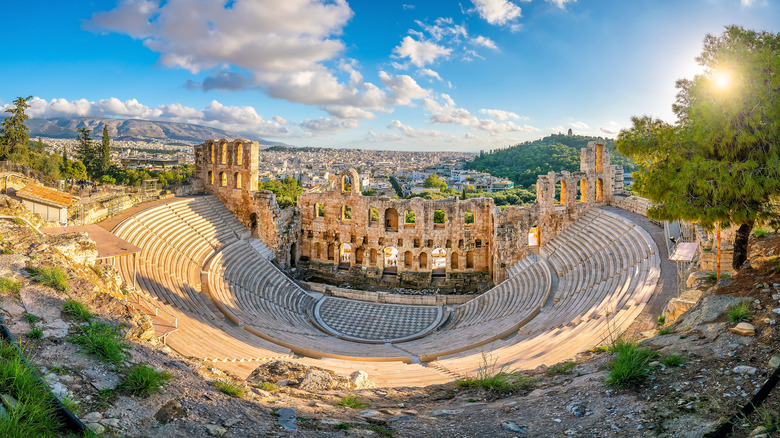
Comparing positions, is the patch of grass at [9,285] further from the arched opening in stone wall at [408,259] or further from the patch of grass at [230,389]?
the arched opening in stone wall at [408,259]

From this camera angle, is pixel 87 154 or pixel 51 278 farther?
pixel 87 154

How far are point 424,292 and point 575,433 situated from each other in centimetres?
2087

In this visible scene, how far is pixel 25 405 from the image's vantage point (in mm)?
4352

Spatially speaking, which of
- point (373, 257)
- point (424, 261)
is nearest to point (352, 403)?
point (424, 261)

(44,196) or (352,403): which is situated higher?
(44,196)

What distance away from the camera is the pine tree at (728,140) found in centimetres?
891

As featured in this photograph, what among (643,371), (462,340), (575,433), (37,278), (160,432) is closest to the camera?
(160,432)

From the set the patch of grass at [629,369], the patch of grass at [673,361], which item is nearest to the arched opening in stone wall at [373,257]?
the patch of grass at [629,369]

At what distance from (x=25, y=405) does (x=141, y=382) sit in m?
1.63

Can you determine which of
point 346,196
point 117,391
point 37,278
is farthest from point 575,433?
point 346,196

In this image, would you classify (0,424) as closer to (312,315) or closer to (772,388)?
(772,388)

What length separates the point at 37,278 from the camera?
881cm

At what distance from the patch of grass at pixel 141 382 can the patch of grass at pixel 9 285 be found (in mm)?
4047

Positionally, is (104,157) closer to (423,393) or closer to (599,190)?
(599,190)
